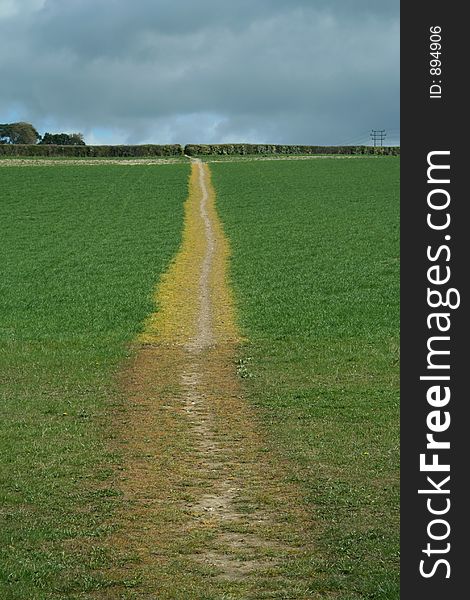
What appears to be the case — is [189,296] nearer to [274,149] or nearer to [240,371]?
[240,371]

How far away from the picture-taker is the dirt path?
6.99m

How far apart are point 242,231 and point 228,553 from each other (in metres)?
27.5

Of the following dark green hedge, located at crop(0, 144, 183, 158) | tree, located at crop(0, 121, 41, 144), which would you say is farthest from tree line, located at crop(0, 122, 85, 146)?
dark green hedge, located at crop(0, 144, 183, 158)

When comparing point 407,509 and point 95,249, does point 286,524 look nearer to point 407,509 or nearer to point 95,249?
point 407,509

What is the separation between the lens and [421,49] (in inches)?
163

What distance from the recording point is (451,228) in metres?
4.10

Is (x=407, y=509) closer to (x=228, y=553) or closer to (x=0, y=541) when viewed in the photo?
(x=228, y=553)

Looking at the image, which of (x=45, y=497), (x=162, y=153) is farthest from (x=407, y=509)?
(x=162, y=153)

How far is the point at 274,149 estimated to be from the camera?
9969 centimetres

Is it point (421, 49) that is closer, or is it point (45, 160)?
point (421, 49)

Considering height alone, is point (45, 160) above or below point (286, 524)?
above

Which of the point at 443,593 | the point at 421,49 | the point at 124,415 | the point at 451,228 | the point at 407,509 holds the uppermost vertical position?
the point at 421,49

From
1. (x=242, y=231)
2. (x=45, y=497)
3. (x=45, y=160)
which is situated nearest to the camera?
(x=45, y=497)

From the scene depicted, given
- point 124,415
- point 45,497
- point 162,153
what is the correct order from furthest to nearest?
point 162,153 < point 124,415 < point 45,497
